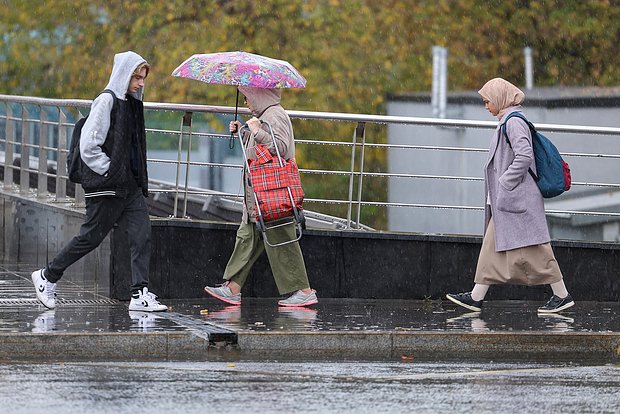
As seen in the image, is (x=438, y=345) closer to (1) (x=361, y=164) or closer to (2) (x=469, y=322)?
(2) (x=469, y=322)

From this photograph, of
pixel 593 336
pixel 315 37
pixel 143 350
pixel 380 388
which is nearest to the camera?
pixel 380 388

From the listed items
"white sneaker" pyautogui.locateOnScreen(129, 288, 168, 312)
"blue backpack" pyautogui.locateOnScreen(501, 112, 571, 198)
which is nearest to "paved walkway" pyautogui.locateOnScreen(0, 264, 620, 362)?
"white sneaker" pyautogui.locateOnScreen(129, 288, 168, 312)

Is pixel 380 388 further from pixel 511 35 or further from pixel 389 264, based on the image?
pixel 511 35

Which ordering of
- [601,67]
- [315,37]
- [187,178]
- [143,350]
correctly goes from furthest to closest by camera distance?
[601,67] < [315,37] < [187,178] < [143,350]

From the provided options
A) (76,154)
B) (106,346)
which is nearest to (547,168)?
(76,154)

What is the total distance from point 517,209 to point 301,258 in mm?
1698

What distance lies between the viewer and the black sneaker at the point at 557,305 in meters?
11.9

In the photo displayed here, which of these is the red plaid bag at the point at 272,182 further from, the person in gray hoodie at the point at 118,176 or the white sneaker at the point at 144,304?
the white sneaker at the point at 144,304

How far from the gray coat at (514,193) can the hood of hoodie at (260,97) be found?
167cm

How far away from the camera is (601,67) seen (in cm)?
3888

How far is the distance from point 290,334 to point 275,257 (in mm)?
2056

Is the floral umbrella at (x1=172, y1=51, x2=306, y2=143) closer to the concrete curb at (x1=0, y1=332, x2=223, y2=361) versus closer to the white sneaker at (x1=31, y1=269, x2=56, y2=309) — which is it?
the white sneaker at (x1=31, y1=269, x2=56, y2=309)

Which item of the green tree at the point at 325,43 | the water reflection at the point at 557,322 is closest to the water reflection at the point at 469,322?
the water reflection at the point at 557,322

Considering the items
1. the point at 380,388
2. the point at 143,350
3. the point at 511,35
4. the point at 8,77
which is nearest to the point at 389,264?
the point at 143,350
